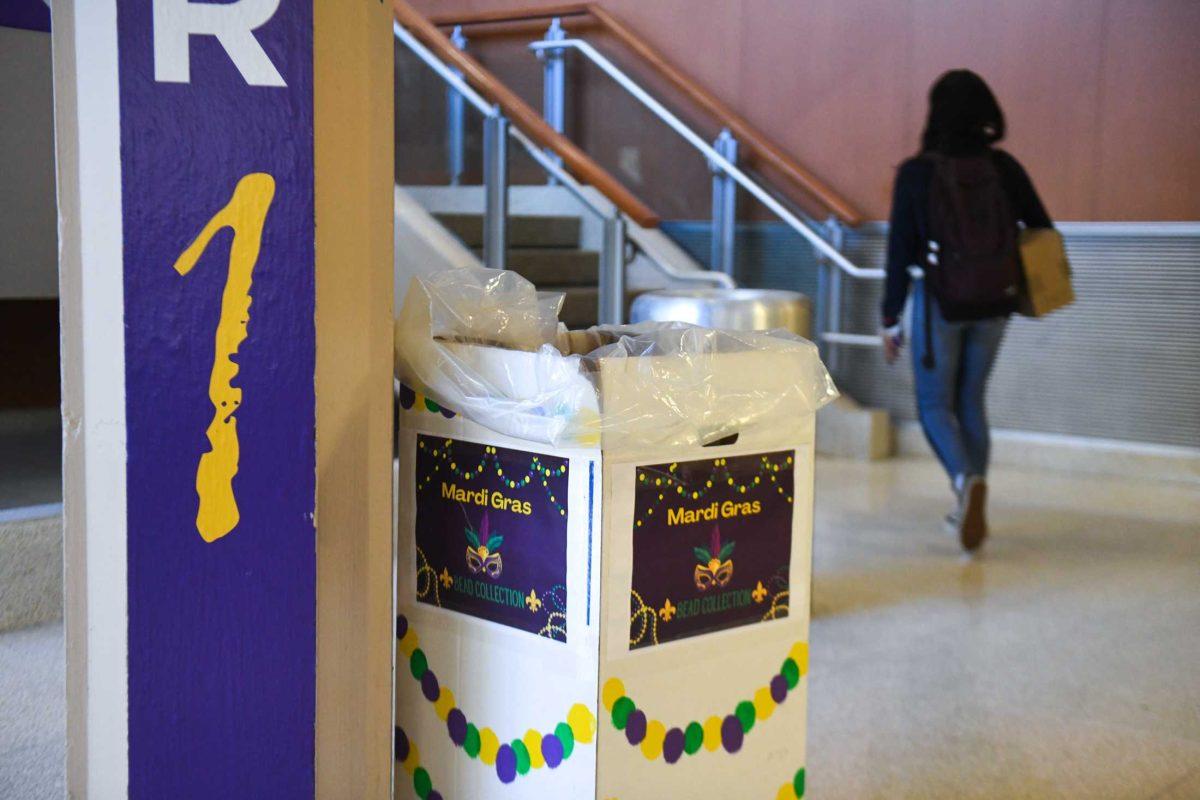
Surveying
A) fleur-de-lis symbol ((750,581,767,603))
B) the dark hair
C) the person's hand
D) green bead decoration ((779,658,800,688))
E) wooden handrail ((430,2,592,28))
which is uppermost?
wooden handrail ((430,2,592,28))

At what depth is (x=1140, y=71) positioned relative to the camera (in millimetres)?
5148

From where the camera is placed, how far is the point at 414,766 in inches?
72.9

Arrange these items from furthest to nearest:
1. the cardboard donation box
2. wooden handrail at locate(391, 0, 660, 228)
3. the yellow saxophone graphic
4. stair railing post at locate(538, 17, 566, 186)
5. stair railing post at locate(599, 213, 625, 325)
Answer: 1. stair railing post at locate(538, 17, 566, 186)
2. stair railing post at locate(599, 213, 625, 325)
3. wooden handrail at locate(391, 0, 660, 228)
4. the cardboard donation box
5. the yellow saxophone graphic

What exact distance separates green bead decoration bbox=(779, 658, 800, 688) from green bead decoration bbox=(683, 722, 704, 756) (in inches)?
6.5

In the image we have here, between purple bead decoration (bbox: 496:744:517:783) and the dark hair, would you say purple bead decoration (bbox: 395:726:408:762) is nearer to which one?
purple bead decoration (bbox: 496:744:517:783)

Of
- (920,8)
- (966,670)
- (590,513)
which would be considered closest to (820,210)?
(920,8)

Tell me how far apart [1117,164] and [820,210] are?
1376mm

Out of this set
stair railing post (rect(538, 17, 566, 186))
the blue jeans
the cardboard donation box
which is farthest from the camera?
stair railing post (rect(538, 17, 566, 186))

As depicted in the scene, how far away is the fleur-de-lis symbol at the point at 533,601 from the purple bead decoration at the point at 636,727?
18cm

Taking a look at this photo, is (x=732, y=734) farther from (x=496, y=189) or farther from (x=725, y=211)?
(x=725, y=211)

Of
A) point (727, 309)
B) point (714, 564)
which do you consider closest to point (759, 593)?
point (714, 564)

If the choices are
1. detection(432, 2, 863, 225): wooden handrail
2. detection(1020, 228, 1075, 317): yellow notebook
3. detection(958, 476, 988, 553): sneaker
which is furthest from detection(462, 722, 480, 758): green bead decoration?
detection(432, 2, 863, 225): wooden handrail

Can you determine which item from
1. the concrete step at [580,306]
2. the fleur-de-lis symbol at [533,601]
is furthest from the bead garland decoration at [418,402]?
the concrete step at [580,306]

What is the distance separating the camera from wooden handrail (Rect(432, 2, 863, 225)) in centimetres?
586
